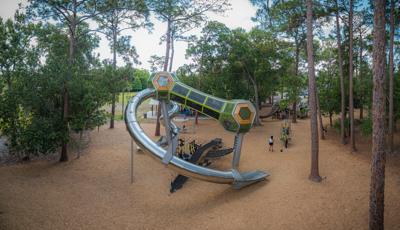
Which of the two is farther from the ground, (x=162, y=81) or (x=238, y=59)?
(x=238, y=59)

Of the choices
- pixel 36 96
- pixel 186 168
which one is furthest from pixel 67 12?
pixel 186 168

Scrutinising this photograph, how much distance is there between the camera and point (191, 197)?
12.8m

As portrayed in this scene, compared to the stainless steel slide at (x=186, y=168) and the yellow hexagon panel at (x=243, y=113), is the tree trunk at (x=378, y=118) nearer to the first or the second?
the yellow hexagon panel at (x=243, y=113)

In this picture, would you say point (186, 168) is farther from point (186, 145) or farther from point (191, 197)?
point (186, 145)

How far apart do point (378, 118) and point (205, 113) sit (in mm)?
7446

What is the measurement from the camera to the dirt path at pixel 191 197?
10.1 metres

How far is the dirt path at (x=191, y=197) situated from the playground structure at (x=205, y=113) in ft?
3.47

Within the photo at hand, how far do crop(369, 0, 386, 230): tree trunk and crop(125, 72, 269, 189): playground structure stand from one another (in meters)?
5.50

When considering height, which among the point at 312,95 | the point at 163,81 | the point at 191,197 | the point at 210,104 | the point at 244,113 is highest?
the point at 163,81

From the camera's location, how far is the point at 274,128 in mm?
27344

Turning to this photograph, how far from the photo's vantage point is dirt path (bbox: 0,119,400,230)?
10055 millimetres

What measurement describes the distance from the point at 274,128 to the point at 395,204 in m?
17.1

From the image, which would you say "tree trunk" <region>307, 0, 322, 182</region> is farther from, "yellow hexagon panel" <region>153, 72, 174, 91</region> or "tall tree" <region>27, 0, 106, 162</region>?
"tall tree" <region>27, 0, 106, 162</region>

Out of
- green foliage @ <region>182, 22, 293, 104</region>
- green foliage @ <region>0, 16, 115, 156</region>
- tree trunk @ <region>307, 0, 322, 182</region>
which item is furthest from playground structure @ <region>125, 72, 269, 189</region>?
green foliage @ <region>182, 22, 293, 104</region>
